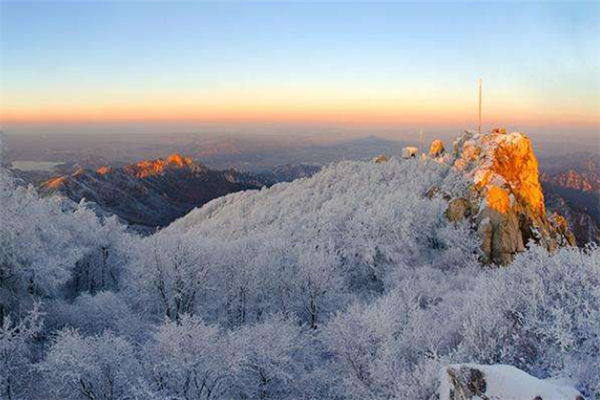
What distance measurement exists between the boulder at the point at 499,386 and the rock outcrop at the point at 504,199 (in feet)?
135

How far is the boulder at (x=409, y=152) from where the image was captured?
99725 millimetres

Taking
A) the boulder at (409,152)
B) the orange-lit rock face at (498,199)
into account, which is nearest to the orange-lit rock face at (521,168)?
the orange-lit rock face at (498,199)

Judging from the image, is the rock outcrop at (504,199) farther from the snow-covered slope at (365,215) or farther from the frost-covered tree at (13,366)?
the frost-covered tree at (13,366)

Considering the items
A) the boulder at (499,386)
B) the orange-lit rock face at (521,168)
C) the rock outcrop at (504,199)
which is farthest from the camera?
the orange-lit rock face at (521,168)

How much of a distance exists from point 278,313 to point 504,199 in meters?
36.6

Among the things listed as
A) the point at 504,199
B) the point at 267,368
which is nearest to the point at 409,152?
the point at 504,199

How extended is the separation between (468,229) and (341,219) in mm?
17554

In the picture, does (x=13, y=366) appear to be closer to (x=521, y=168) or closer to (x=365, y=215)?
(x=365, y=215)

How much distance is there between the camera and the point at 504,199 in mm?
59000

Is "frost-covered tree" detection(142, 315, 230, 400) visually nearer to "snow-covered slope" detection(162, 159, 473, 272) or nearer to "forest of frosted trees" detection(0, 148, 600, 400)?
"forest of frosted trees" detection(0, 148, 600, 400)

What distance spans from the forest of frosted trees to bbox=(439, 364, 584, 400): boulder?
141 inches

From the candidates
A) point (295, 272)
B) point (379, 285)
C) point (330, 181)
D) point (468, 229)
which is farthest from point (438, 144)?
point (295, 272)

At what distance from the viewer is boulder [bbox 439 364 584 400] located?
15531 mm

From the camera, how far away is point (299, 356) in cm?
3167
